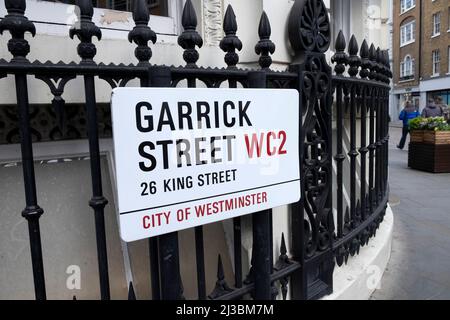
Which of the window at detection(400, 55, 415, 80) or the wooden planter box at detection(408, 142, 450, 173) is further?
the window at detection(400, 55, 415, 80)

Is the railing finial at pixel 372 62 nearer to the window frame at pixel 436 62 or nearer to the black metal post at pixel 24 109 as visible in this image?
the black metal post at pixel 24 109

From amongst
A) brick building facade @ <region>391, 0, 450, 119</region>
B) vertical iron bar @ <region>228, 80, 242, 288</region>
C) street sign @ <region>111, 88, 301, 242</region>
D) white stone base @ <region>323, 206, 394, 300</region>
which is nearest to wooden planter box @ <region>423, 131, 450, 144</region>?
white stone base @ <region>323, 206, 394, 300</region>

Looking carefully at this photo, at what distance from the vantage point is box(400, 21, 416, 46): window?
30778 millimetres

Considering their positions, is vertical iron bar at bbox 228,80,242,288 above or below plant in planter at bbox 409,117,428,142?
below

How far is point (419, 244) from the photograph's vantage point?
3.79m

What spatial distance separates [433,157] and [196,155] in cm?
764

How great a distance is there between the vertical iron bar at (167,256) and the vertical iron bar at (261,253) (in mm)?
485

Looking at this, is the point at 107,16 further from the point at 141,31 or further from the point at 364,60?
the point at 364,60

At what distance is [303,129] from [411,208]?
3814mm

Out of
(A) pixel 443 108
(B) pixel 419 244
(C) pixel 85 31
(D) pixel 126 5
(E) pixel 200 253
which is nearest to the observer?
(C) pixel 85 31

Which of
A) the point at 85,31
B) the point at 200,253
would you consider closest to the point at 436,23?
the point at 200,253

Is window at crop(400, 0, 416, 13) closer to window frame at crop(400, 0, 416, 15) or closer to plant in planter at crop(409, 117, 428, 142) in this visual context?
window frame at crop(400, 0, 416, 15)

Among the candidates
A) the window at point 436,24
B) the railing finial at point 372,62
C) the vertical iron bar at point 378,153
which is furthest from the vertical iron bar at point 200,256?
A: the window at point 436,24

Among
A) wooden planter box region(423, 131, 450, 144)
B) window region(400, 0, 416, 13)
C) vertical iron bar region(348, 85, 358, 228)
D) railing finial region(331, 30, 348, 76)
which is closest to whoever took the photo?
railing finial region(331, 30, 348, 76)
